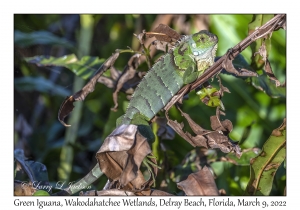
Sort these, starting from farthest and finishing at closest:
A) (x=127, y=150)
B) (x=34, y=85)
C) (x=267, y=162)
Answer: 1. (x=34, y=85)
2. (x=267, y=162)
3. (x=127, y=150)

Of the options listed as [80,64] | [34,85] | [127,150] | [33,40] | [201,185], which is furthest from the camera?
[34,85]

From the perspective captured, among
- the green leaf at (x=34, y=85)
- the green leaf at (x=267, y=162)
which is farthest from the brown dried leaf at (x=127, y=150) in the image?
the green leaf at (x=34, y=85)

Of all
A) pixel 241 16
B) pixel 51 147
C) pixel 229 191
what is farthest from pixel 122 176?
pixel 241 16

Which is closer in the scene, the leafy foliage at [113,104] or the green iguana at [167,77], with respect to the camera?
the green iguana at [167,77]

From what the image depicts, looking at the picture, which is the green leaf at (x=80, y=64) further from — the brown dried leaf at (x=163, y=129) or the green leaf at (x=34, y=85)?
the green leaf at (x=34, y=85)

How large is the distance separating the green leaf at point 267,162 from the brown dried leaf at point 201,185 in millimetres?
352

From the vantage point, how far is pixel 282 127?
2.29 metres

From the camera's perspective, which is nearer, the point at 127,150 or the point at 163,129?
the point at 127,150

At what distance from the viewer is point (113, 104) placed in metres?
4.16

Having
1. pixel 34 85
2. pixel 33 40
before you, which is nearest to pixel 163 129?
pixel 33 40

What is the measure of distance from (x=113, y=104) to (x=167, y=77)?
5.29 ft

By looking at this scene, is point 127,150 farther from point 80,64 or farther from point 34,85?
point 34,85

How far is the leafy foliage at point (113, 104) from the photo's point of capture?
9.86ft
